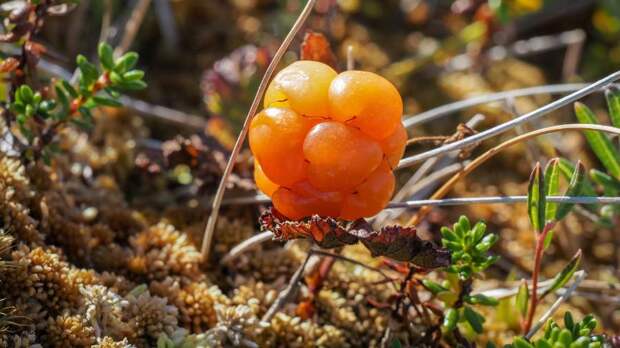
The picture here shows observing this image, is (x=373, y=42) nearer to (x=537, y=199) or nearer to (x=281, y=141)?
(x=537, y=199)

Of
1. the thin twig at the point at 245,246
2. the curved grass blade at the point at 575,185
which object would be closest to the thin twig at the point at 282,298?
the thin twig at the point at 245,246

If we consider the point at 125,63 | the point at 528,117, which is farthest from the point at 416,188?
the point at 125,63

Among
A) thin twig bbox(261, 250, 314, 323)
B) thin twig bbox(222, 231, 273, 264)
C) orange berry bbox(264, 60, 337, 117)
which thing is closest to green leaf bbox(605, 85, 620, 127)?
orange berry bbox(264, 60, 337, 117)

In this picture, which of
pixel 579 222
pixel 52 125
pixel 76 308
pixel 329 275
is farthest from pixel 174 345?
pixel 579 222

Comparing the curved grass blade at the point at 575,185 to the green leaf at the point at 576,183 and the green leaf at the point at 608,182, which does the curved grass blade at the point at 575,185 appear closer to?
the green leaf at the point at 576,183

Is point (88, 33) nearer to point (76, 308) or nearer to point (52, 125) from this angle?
point (52, 125)
